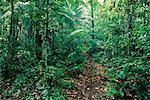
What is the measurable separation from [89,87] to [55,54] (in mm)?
3980

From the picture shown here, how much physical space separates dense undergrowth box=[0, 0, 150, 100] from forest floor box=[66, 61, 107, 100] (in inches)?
10.3

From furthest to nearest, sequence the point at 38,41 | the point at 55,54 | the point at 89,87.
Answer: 1. the point at 55,54
2. the point at 38,41
3. the point at 89,87

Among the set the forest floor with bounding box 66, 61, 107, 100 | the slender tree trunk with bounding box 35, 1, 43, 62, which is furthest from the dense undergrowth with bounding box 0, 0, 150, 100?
the forest floor with bounding box 66, 61, 107, 100

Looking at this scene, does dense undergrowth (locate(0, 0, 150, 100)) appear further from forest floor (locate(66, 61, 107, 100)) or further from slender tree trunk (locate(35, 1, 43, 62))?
forest floor (locate(66, 61, 107, 100))

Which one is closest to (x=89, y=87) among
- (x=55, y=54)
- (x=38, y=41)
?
(x=55, y=54)

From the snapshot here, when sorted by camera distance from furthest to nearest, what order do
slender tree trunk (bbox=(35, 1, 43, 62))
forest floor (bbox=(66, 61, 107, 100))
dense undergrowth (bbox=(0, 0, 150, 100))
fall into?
1. slender tree trunk (bbox=(35, 1, 43, 62))
2. forest floor (bbox=(66, 61, 107, 100))
3. dense undergrowth (bbox=(0, 0, 150, 100))

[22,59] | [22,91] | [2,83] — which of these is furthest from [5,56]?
[22,91]

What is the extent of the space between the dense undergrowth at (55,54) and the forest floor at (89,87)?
0.86ft

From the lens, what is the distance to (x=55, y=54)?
12727 mm

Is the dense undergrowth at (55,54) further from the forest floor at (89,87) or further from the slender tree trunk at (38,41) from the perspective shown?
the forest floor at (89,87)

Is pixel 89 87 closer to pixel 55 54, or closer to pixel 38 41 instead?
pixel 55 54

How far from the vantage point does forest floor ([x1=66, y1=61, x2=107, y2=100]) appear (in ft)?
27.2

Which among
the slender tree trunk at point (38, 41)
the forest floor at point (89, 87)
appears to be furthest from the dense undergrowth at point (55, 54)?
the forest floor at point (89, 87)

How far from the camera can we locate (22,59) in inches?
429
